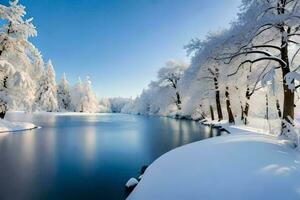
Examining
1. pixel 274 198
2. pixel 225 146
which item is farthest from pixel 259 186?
pixel 225 146

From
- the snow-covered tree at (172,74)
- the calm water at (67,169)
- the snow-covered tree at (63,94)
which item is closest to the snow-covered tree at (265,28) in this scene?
the calm water at (67,169)

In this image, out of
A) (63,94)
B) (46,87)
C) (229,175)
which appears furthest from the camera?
(63,94)

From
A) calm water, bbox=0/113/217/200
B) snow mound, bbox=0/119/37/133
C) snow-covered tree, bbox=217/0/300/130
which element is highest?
snow-covered tree, bbox=217/0/300/130

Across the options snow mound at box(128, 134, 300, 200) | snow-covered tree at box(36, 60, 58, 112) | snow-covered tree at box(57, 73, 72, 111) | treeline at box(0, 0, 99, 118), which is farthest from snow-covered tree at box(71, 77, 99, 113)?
snow mound at box(128, 134, 300, 200)

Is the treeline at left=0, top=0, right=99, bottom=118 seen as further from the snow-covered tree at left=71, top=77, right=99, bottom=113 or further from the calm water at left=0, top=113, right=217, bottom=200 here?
the snow-covered tree at left=71, top=77, right=99, bottom=113

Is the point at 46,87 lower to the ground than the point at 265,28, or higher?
higher

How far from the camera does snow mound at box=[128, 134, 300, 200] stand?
477cm

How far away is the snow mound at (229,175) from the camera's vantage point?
477cm

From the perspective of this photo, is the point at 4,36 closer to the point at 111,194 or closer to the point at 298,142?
the point at 111,194

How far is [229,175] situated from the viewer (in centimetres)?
533

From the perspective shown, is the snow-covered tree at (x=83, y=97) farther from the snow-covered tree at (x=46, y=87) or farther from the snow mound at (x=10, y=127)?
the snow mound at (x=10, y=127)

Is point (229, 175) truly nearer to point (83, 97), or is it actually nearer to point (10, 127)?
point (10, 127)

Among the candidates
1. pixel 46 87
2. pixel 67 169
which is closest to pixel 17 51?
pixel 67 169

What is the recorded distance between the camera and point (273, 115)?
35500 millimetres
